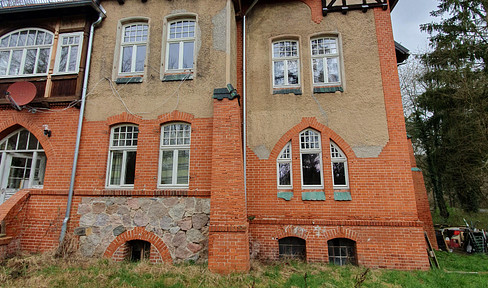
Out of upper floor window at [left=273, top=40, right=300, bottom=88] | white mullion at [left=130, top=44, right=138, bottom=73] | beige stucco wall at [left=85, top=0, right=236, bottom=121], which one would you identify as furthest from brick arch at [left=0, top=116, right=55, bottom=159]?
upper floor window at [left=273, top=40, right=300, bottom=88]

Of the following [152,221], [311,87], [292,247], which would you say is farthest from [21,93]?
[292,247]

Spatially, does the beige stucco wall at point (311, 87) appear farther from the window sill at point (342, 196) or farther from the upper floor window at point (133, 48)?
the upper floor window at point (133, 48)

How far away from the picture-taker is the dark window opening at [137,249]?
6824mm

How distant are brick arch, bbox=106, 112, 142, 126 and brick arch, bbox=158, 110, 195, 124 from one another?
0.69 meters

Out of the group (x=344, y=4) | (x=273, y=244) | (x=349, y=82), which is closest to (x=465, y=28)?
(x=344, y=4)

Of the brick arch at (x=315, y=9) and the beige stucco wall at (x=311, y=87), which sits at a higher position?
the brick arch at (x=315, y=9)

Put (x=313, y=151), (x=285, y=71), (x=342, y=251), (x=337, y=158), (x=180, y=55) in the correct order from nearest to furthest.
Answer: (x=342, y=251)
(x=337, y=158)
(x=313, y=151)
(x=180, y=55)
(x=285, y=71)

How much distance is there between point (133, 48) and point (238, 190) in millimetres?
5905

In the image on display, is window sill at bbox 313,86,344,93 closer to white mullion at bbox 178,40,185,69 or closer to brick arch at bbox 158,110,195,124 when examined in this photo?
brick arch at bbox 158,110,195,124

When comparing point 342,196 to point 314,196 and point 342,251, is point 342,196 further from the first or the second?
point 342,251

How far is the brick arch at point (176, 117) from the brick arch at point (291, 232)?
13.5ft

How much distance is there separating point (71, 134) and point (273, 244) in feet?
22.7

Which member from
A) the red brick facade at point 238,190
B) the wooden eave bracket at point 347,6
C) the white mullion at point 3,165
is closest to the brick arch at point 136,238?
the red brick facade at point 238,190

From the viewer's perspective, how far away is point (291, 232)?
7227 millimetres
